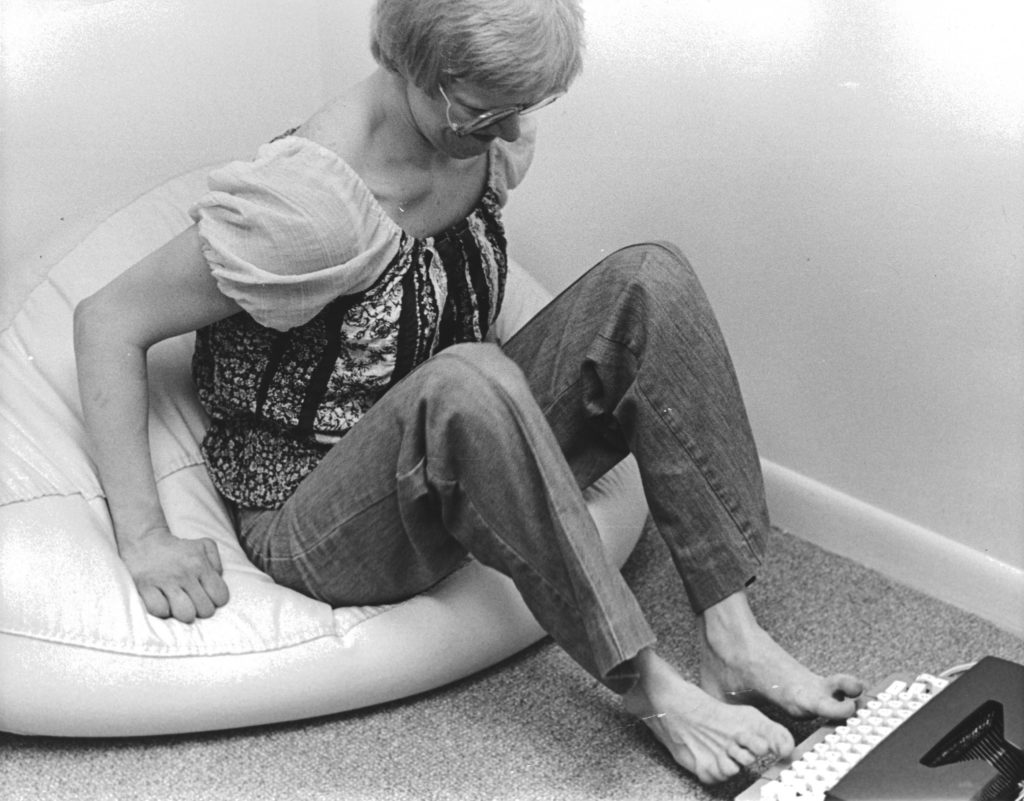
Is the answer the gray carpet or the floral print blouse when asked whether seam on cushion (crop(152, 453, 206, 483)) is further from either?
the gray carpet

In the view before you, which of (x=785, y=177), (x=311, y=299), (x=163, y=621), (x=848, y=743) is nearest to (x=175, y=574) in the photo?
(x=163, y=621)

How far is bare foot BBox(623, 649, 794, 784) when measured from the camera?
1.42 meters

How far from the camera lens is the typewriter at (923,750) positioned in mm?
1297

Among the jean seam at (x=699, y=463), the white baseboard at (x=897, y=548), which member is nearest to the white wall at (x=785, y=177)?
the white baseboard at (x=897, y=548)

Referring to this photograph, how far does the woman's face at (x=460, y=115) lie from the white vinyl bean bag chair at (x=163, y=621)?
17.9 inches

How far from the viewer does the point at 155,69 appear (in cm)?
203

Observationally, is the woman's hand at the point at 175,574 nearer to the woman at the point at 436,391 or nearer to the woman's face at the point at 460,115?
the woman at the point at 436,391

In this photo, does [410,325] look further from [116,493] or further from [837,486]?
[837,486]

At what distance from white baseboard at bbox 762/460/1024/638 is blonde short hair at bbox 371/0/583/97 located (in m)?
0.78

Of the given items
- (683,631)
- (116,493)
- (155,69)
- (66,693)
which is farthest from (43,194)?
(683,631)

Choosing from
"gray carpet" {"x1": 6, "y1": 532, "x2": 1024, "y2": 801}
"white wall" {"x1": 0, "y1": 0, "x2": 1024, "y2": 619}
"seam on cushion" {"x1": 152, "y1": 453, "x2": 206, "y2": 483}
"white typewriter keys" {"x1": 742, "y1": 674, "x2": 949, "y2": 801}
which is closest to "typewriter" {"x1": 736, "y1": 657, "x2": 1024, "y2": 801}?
"white typewriter keys" {"x1": 742, "y1": 674, "x2": 949, "y2": 801}

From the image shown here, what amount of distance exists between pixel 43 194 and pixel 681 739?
1136 mm

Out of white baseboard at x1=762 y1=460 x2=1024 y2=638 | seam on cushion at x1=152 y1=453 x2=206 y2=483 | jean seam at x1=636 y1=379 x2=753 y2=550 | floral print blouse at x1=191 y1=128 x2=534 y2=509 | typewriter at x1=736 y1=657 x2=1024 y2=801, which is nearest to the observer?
typewriter at x1=736 y1=657 x2=1024 y2=801

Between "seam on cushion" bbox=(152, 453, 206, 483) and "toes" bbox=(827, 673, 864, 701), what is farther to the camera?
"seam on cushion" bbox=(152, 453, 206, 483)
